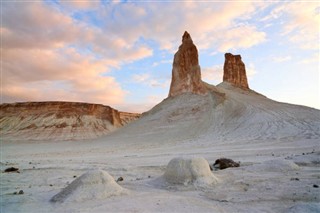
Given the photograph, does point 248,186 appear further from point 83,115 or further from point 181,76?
point 83,115

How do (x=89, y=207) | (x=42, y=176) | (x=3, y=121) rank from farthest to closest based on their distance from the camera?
(x=3, y=121) < (x=42, y=176) < (x=89, y=207)

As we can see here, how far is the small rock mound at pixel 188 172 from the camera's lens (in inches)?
388

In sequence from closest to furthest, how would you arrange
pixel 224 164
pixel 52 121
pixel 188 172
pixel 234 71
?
pixel 188 172 < pixel 224 164 < pixel 234 71 < pixel 52 121

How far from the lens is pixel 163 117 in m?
48.5

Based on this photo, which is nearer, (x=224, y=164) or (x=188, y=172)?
(x=188, y=172)

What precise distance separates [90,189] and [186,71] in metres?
48.1

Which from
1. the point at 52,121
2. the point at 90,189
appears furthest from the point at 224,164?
the point at 52,121

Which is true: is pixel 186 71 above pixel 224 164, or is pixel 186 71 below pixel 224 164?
above

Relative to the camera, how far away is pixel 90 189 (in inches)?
336

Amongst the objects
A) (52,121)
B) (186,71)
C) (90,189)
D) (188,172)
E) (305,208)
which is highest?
(186,71)

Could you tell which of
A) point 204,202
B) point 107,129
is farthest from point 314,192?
point 107,129

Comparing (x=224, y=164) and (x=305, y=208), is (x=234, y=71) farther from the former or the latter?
(x=305, y=208)

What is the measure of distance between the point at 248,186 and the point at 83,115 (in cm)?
7907

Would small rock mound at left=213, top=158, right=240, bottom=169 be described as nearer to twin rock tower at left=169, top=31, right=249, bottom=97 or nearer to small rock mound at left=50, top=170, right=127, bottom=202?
small rock mound at left=50, top=170, right=127, bottom=202
